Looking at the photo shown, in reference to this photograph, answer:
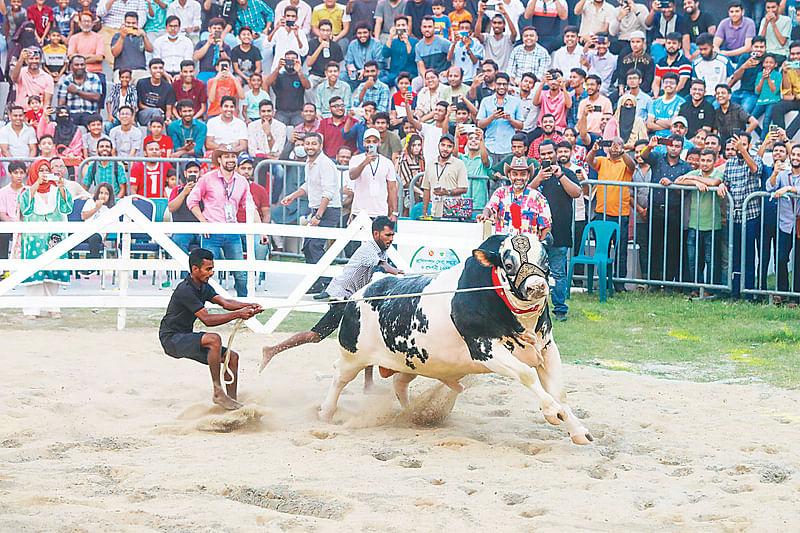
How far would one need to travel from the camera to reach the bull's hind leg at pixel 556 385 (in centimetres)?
706

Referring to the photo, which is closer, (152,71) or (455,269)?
(455,269)

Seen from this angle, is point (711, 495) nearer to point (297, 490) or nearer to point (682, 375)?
point (297, 490)

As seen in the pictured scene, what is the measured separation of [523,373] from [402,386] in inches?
56.5

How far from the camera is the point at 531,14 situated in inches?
656

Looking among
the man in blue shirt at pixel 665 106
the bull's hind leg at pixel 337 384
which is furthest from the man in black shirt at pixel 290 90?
the bull's hind leg at pixel 337 384

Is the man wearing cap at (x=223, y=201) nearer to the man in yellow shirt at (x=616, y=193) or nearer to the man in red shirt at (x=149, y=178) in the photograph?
the man in red shirt at (x=149, y=178)

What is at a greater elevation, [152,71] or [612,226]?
[152,71]

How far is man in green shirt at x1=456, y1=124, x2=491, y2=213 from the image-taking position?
1436cm

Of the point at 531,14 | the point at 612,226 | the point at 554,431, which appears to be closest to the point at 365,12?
the point at 531,14

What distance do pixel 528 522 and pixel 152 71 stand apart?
41.3 ft

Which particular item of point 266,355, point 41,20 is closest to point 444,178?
point 266,355

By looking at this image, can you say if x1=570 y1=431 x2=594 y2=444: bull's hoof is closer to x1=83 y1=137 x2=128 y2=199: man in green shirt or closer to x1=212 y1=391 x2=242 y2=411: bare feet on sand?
x1=212 y1=391 x2=242 y2=411: bare feet on sand

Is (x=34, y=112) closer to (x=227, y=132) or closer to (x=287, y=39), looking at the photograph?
(x=227, y=132)

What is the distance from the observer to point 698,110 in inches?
575
